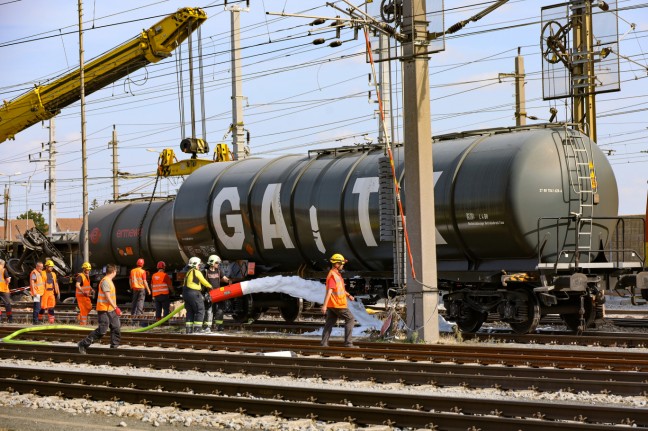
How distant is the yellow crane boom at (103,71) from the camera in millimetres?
32969

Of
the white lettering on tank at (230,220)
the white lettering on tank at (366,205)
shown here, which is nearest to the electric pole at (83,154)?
the white lettering on tank at (230,220)

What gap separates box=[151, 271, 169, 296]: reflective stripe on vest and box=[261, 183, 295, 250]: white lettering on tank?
296 cm

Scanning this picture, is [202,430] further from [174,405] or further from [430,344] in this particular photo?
[430,344]

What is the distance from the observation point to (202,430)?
33.4 feet

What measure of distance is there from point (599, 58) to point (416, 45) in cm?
1225

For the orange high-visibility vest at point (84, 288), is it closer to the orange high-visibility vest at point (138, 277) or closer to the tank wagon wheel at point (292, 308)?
the orange high-visibility vest at point (138, 277)

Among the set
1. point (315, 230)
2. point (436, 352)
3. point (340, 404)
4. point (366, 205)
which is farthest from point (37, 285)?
point (340, 404)

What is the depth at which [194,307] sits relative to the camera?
20984mm

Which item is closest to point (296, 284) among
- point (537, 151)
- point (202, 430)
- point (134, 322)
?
point (134, 322)

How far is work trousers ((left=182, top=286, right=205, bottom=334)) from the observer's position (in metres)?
20.7

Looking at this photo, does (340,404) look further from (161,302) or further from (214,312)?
(161,302)

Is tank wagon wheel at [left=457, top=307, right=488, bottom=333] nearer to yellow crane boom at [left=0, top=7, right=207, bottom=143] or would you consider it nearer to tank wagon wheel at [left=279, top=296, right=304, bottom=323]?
tank wagon wheel at [left=279, top=296, right=304, bottom=323]

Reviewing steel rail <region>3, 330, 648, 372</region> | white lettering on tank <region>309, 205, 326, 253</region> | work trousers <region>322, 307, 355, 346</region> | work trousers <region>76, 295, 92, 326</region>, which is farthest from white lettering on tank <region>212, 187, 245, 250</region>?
work trousers <region>322, 307, 355, 346</region>

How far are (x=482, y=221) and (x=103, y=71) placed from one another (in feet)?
64.3
